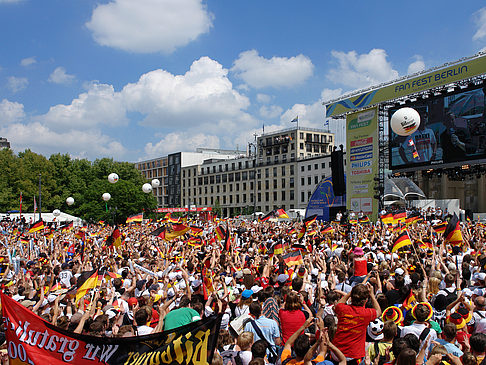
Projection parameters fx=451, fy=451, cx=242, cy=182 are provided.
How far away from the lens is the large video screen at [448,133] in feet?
103

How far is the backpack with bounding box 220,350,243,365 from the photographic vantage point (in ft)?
15.0

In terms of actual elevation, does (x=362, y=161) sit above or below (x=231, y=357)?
above

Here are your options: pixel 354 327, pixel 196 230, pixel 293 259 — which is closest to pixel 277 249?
pixel 293 259

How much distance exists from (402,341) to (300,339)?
925mm

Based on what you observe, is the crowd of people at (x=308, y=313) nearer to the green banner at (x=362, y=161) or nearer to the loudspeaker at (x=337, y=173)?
the loudspeaker at (x=337, y=173)

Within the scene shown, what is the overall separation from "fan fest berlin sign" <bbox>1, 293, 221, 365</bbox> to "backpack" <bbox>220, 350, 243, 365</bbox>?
0.85m

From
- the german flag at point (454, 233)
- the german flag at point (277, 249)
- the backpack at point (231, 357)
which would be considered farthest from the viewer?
the german flag at point (277, 249)

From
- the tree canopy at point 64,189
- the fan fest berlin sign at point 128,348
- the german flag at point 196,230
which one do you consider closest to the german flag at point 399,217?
the german flag at point 196,230

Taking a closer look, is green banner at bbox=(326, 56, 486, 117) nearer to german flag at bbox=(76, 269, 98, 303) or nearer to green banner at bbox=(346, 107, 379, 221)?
green banner at bbox=(346, 107, 379, 221)

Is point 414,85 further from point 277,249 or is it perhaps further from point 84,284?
point 84,284

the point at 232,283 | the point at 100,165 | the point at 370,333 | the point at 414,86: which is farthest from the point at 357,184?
the point at 100,165

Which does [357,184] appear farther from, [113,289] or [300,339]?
[300,339]

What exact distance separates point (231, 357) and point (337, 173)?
32.9 meters

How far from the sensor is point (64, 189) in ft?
225
